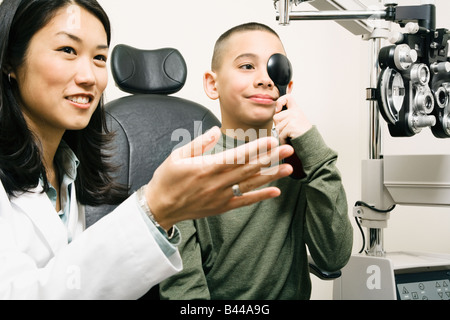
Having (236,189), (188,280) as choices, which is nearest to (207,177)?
(236,189)

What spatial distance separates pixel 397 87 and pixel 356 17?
184 mm

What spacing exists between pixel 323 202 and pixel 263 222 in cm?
14

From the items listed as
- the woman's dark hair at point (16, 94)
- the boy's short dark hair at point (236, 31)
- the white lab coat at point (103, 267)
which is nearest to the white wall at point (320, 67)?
the boy's short dark hair at point (236, 31)

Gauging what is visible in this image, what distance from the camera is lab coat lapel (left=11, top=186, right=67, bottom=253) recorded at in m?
0.68

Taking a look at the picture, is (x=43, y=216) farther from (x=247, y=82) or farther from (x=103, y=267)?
(x=247, y=82)

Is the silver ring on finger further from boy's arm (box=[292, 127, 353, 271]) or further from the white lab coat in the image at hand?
boy's arm (box=[292, 127, 353, 271])

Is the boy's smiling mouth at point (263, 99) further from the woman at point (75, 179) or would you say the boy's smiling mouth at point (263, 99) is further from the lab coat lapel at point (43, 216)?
the lab coat lapel at point (43, 216)

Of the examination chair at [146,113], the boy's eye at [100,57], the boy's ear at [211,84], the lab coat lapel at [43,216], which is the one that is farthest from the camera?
the examination chair at [146,113]

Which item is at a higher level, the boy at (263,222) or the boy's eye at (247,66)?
the boy's eye at (247,66)

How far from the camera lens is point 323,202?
0.87m

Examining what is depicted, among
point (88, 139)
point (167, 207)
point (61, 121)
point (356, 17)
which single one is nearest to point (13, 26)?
point (61, 121)

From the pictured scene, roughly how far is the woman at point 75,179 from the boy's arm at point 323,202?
195 mm

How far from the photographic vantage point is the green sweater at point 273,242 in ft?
2.83
